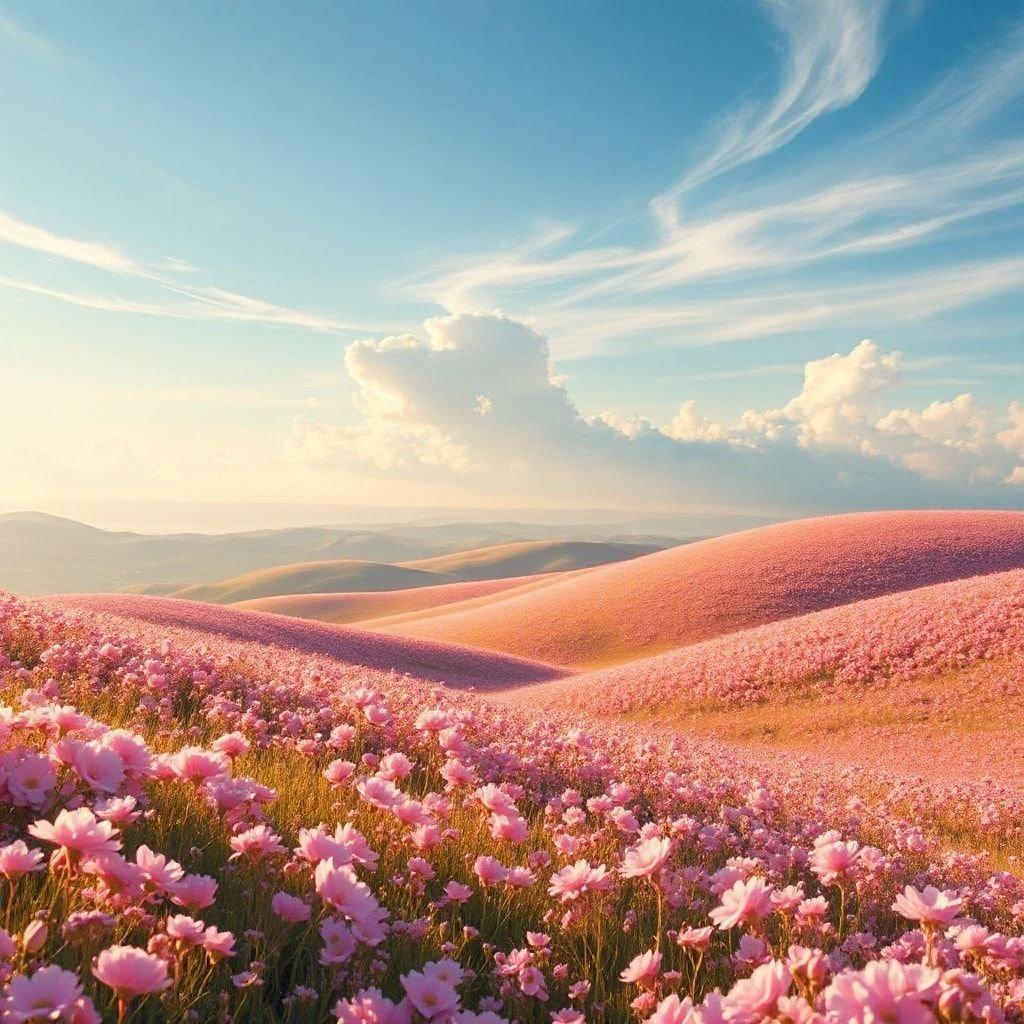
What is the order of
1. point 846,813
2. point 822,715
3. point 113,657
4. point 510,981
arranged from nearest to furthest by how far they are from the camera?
1. point 510,981
2. point 113,657
3. point 846,813
4. point 822,715

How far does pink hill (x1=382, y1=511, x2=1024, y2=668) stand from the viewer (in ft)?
145

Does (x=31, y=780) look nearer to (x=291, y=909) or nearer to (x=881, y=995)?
(x=291, y=909)

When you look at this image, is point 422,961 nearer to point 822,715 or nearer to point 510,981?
point 510,981

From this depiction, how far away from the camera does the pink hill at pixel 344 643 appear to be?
107ft

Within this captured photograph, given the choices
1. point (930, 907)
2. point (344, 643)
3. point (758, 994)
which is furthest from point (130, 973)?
point (344, 643)

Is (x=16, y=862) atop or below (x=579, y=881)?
atop

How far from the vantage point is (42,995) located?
2.15 meters

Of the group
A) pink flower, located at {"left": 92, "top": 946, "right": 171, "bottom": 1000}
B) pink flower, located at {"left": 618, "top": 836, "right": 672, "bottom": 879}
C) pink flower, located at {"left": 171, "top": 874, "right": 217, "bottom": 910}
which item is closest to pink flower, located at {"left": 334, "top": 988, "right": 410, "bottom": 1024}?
pink flower, located at {"left": 92, "top": 946, "right": 171, "bottom": 1000}

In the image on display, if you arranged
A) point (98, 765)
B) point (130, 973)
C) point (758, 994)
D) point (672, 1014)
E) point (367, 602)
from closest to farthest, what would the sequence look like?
point (130, 973), point (758, 994), point (672, 1014), point (98, 765), point (367, 602)

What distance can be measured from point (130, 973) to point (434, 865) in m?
3.02

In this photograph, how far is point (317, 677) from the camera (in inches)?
435

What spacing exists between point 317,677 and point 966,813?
12251mm

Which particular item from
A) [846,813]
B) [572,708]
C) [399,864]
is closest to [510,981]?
[399,864]

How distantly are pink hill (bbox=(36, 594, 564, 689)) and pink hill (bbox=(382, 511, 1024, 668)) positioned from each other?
23.4 ft
